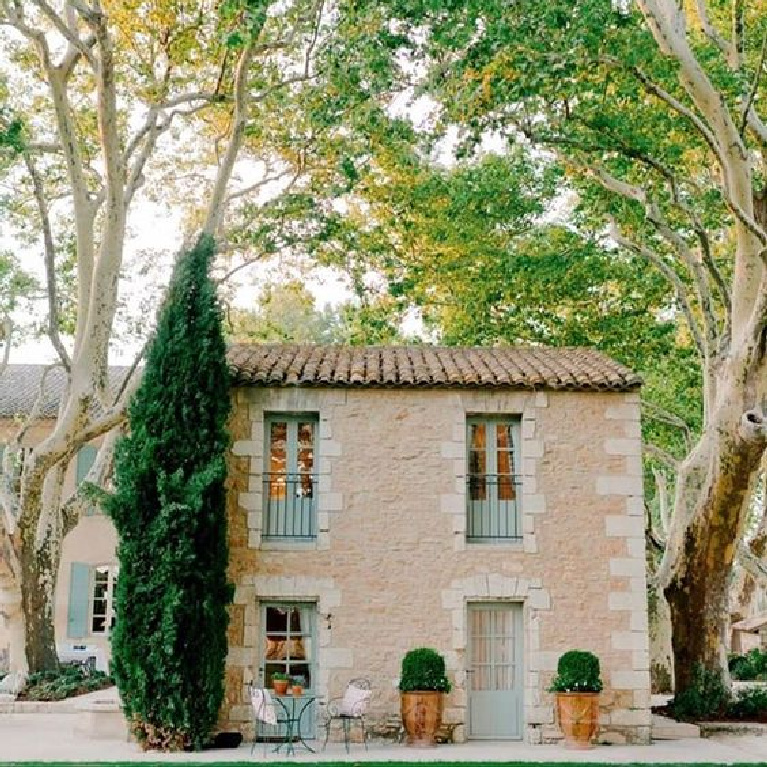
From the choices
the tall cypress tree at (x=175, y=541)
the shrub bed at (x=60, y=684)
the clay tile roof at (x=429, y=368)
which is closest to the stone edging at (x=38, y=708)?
the shrub bed at (x=60, y=684)

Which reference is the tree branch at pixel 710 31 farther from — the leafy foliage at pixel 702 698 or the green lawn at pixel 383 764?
the green lawn at pixel 383 764

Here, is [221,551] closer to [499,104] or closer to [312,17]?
[499,104]

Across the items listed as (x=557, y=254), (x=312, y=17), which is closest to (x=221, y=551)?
(x=312, y=17)

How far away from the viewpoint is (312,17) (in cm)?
A: 1448

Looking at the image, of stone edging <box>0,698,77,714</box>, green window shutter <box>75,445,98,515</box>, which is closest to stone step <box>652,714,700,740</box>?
stone edging <box>0,698,77,714</box>

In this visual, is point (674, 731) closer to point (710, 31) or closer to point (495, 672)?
point (495, 672)

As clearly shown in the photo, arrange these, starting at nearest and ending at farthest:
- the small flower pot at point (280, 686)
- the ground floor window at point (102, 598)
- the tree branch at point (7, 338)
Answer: the small flower pot at point (280, 686) < the tree branch at point (7, 338) < the ground floor window at point (102, 598)

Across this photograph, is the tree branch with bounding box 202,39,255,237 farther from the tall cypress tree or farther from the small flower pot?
the small flower pot

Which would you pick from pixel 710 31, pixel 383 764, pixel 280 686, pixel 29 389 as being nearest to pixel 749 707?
pixel 383 764

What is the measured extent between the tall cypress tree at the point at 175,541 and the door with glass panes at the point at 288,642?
80 centimetres

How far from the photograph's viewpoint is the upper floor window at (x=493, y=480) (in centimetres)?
1373

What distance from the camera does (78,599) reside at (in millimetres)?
22906

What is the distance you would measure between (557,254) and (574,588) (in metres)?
7.17

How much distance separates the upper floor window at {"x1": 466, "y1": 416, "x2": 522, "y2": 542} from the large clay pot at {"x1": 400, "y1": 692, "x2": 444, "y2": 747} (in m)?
2.09
